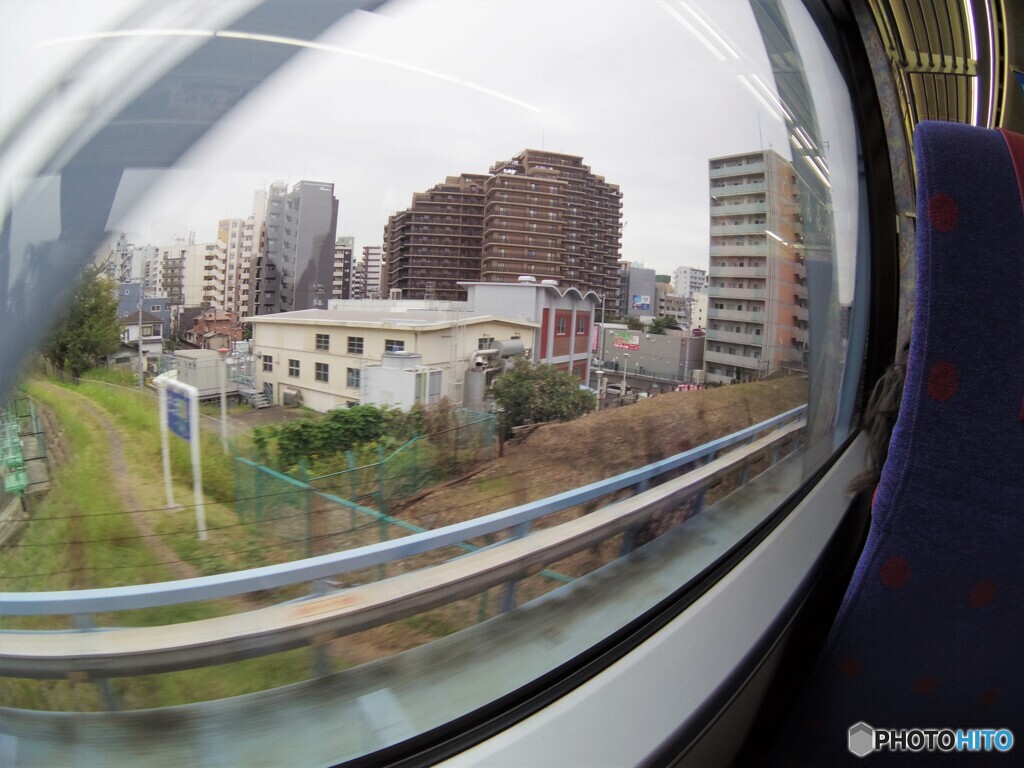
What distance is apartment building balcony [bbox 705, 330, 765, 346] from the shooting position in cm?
175

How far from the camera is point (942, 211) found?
83cm

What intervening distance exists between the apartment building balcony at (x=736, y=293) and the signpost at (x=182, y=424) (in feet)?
4.95

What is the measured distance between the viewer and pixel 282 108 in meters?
0.61

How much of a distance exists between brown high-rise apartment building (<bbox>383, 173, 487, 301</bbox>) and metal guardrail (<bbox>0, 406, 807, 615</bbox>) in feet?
1.16

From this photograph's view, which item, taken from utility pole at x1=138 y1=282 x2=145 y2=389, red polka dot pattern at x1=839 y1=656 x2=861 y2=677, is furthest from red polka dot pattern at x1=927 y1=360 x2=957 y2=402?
utility pole at x1=138 y1=282 x2=145 y2=389

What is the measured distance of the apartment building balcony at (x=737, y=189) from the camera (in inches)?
57.7

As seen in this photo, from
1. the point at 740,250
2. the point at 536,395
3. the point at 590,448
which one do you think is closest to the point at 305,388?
the point at 536,395

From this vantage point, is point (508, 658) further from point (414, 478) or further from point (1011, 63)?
point (1011, 63)

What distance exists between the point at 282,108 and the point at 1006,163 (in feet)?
3.86

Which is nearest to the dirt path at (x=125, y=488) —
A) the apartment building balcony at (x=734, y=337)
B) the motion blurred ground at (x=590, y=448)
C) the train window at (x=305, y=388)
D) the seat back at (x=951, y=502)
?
the train window at (x=305, y=388)

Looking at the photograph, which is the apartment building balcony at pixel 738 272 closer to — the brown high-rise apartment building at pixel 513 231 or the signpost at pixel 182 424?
the brown high-rise apartment building at pixel 513 231

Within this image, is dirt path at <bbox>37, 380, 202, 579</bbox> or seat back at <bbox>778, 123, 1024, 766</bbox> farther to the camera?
seat back at <bbox>778, 123, 1024, 766</bbox>

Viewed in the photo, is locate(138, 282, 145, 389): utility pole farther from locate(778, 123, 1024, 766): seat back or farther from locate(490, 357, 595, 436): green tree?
locate(778, 123, 1024, 766): seat back

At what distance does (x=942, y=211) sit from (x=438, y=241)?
0.85 metres
